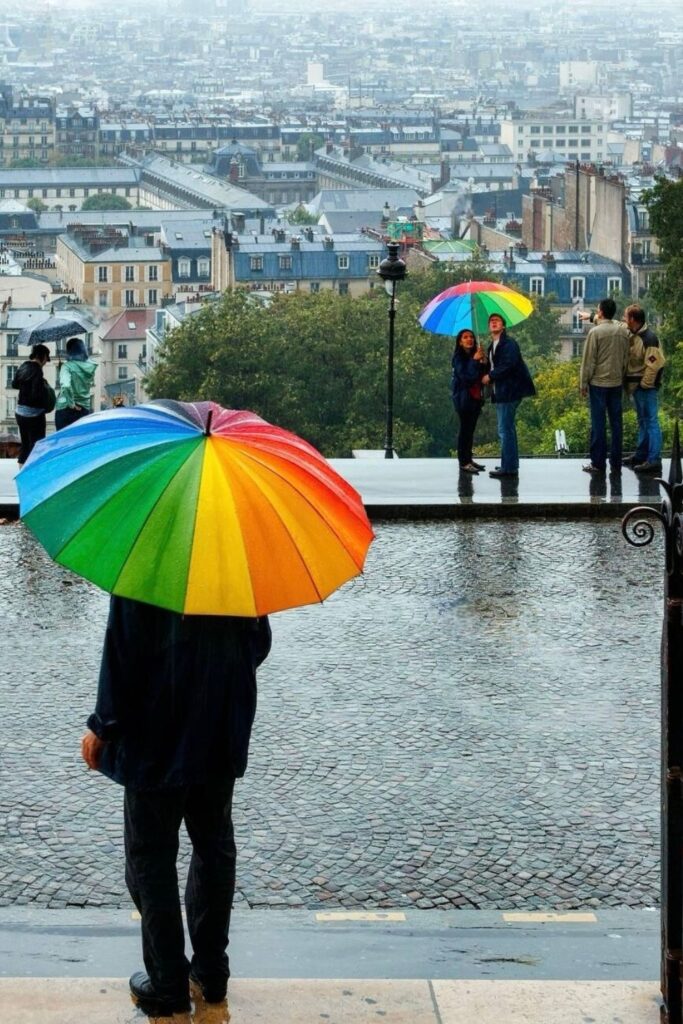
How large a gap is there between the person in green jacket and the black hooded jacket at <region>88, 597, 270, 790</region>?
339 inches

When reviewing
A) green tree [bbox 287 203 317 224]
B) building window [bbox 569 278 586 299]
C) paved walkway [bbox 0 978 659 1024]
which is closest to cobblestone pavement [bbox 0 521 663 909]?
paved walkway [bbox 0 978 659 1024]

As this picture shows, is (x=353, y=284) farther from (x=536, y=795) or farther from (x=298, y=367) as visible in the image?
(x=536, y=795)

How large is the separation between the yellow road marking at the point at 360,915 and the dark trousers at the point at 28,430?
8076 millimetres

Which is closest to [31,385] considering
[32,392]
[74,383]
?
[32,392]

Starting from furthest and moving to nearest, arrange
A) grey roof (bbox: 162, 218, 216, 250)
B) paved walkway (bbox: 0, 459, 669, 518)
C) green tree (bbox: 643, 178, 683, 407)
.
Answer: grey roof (bbox: 162, 218, 216, 250)
green tree (bbox: 643, 178, 683, 407)
paved walkway (bbox: 0, 459, 669, 518)

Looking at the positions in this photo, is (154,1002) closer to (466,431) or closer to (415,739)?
(415,739)

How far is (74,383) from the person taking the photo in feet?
45.0

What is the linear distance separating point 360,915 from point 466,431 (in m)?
8.09

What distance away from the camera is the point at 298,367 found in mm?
61375

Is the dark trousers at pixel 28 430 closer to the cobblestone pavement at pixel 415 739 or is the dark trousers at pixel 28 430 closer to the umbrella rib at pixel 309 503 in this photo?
the cobblestone pavement at pixel 415 739

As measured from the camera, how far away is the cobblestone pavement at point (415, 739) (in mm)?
6301

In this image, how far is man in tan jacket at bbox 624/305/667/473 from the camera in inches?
523

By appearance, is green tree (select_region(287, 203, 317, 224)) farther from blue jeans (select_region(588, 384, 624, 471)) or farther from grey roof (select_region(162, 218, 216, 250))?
blue jeans (select_region(588, 384, 624, 471))

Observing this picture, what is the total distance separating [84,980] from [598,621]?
491 cm
